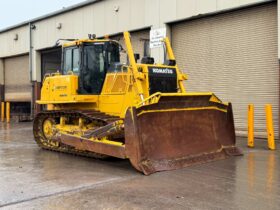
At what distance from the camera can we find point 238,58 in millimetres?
14648

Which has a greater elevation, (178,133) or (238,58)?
(238,58)

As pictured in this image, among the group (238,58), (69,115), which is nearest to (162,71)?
(69,115)

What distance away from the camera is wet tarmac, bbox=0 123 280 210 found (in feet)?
19.6

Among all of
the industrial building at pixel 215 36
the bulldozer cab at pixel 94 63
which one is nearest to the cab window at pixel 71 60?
the bulldozer cab at pixel 94 63

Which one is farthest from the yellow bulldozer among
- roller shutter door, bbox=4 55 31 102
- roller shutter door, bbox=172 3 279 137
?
roller shutter door, bbox=4 55 31 102

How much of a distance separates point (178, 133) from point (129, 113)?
1.36 metres

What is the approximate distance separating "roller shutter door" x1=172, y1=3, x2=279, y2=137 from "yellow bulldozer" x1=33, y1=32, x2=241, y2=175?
14.3 ft

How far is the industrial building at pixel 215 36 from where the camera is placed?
13836 millimetres

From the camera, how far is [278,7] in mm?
13094

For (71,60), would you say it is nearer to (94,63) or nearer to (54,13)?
(94,63)

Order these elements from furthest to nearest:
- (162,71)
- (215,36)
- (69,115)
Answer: (215,36) → (69,115) → (162,71)

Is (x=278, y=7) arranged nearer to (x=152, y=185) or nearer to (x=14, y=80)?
(x=152, y=185)

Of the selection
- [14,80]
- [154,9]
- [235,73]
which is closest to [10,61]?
[14,80]

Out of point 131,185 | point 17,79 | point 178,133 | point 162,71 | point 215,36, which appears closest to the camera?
point 131,185
